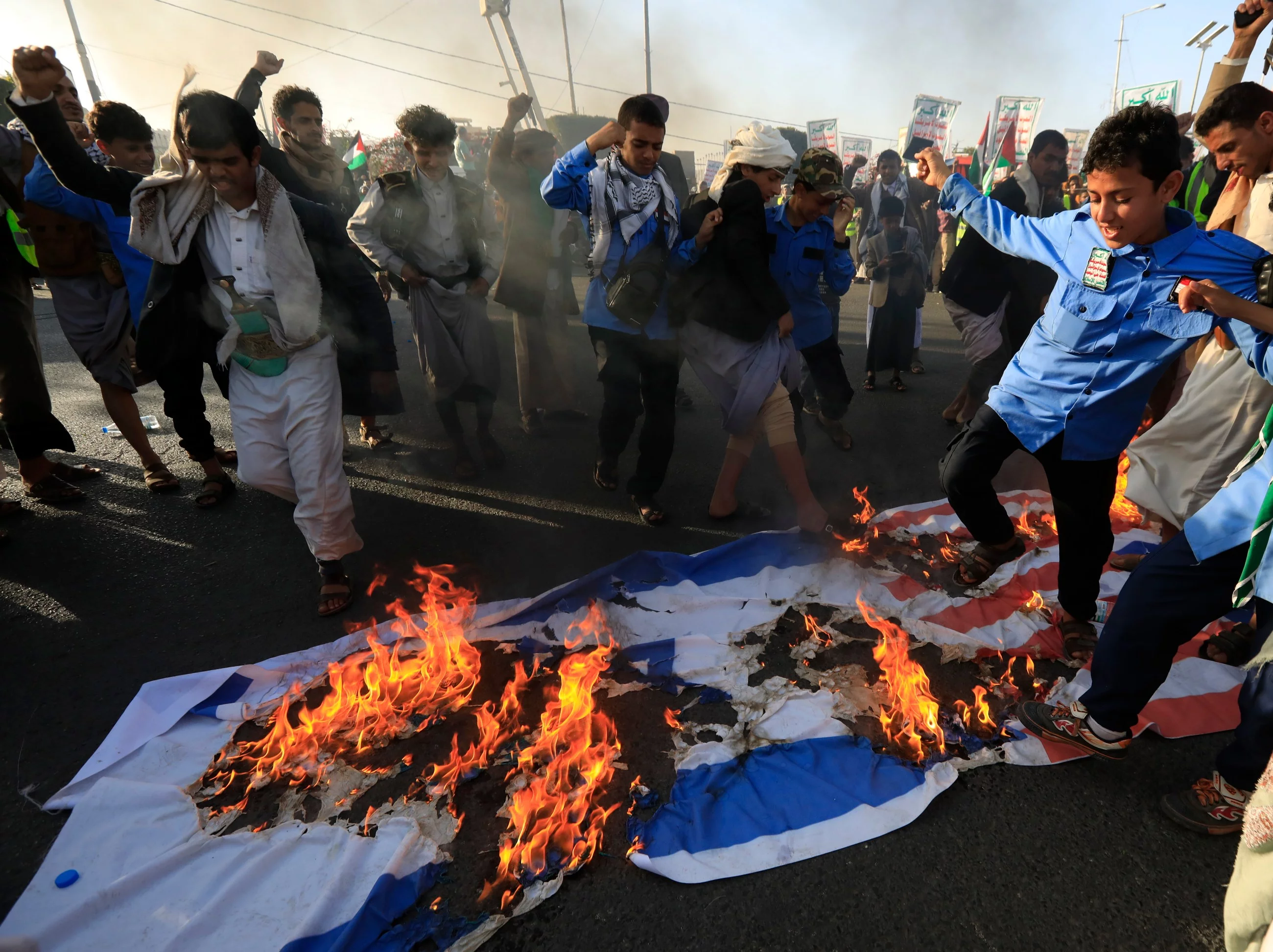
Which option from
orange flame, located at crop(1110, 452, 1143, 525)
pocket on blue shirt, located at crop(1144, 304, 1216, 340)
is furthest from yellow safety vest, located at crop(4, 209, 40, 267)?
orange flame, located at crop(1110, 452, 1143, 525)

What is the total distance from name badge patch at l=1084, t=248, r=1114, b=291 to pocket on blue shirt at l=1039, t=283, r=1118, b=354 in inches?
1.5

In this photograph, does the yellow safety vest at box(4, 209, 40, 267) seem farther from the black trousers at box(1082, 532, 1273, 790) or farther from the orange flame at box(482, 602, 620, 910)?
the black trousers at box(1082, 532, 1273, 790)

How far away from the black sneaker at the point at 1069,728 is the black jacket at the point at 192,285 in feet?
11.0

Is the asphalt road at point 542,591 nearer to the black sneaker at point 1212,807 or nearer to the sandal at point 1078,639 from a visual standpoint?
the black sneaker at point 1212,807

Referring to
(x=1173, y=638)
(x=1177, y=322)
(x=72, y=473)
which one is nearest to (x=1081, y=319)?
(x=1177, y=322)

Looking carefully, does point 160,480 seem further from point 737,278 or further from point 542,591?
point 737,278

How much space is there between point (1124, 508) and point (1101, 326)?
93.2 inches

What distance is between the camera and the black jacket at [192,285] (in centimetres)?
307

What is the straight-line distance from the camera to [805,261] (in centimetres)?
414

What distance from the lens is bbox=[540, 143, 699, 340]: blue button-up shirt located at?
392cm

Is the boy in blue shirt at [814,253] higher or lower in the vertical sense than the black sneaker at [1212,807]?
higher

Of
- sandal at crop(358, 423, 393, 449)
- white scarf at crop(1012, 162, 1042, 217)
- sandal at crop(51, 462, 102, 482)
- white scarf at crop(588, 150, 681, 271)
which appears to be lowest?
sandal at crop(51, 462, 102, 482)

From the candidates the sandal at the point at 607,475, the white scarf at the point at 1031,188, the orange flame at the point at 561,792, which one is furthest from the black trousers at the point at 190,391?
the white scarf at the point at 1031,188

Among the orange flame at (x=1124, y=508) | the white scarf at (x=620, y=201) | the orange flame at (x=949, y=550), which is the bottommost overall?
the orange flame at (x=949, y=550)
